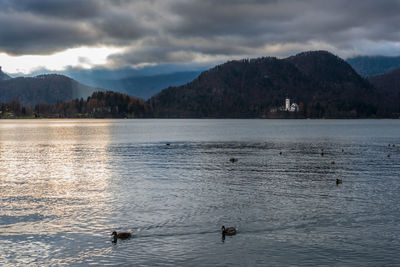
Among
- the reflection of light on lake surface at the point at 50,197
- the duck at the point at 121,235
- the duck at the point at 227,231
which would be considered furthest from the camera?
the reflection of light on lake surface at the point at 50,197

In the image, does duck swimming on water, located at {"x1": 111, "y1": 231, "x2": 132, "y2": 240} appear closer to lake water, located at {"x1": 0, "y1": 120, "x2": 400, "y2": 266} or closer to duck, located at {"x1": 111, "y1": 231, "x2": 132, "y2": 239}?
duck, located at {"x1": 111, "y1": 231, "x2": 132, "y2": 239}

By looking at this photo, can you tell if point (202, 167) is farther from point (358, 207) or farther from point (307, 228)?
point (307, 228)

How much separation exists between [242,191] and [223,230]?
58.6 feet

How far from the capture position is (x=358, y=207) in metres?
39.8

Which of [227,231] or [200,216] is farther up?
[227,231]

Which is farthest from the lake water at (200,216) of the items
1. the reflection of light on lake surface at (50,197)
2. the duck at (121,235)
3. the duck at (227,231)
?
the duck at (121,235)

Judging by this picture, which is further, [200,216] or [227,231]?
[200,216]

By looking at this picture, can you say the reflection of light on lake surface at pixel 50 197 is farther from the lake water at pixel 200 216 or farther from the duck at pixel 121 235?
the duck at pixel 121 235

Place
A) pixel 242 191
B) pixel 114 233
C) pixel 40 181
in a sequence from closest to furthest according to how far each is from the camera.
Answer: pixel 114 233 → pixel 242 191 → pixel 40 181

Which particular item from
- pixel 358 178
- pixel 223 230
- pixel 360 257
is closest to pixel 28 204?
pixel 223 230

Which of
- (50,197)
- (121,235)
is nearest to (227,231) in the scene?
(121,235)

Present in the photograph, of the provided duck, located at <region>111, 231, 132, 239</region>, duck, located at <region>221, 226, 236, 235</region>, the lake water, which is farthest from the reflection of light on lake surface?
duck, located at <region>221, 226, 236, 235</region>

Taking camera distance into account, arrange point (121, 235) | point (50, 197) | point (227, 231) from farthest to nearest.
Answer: point (50, 197) → point (227, 231) → point (121, 235)

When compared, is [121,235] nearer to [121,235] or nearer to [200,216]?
[121,235]
